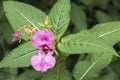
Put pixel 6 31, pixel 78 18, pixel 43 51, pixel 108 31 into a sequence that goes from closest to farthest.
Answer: pixel 43 51
pixel 108 31
pixel 6 31
pixel 78 18

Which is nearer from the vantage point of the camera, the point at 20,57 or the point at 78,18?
the point at 20,57

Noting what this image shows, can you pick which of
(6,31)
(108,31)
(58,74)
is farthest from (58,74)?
(6,31)

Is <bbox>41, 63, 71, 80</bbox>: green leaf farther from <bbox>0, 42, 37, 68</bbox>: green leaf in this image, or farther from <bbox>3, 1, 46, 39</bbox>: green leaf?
<bbox>3, 1, 46, 39</bbox>: green leaf

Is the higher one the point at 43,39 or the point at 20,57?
the point at 43,39

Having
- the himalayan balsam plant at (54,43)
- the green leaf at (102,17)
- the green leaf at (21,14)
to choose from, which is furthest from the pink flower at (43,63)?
the green leaf at (102,17)

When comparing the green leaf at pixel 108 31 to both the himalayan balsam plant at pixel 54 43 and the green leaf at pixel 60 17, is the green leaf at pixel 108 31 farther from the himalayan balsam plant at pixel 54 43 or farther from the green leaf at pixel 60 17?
the green leaf at pixel 60 17

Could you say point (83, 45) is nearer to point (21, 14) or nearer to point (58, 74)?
point (58, 74)
